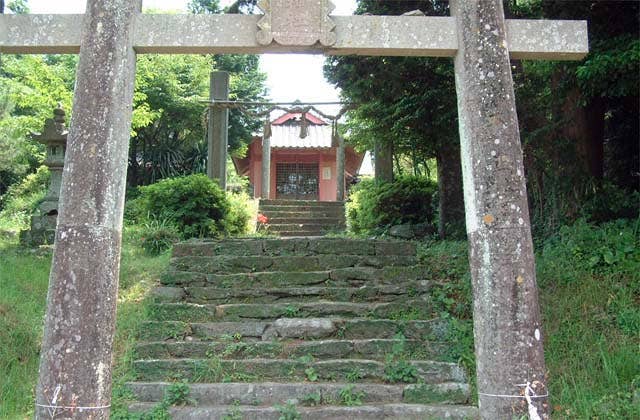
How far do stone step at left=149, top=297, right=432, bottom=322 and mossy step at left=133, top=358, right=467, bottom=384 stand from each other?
0.81 meters

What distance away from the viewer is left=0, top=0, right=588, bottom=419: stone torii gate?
363 cm

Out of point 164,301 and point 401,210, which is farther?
point 401,210

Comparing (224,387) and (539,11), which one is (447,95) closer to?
(539,11)

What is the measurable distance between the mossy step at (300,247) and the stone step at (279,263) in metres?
0.27

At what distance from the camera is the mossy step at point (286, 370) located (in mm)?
5590

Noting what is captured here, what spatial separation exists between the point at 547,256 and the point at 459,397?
264cm

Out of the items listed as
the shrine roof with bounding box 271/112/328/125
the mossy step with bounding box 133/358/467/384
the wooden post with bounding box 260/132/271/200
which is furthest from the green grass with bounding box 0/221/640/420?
the shrine roof with bounding box 271/112/328/125

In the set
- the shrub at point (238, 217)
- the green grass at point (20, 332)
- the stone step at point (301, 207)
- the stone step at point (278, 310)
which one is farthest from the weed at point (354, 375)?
the stone step at point (301, 207)

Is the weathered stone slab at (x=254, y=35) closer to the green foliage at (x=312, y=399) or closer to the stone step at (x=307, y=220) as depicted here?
the green foliage at (x=312, y=399)

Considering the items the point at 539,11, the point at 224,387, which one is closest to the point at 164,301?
the point at 224,387

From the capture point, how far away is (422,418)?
505 cm

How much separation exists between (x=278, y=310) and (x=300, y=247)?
161 cm

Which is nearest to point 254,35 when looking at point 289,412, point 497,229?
point 497,229

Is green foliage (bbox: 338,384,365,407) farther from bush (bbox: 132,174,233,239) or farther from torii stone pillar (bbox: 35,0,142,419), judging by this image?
bush (bbox: 132,174,233,239)
